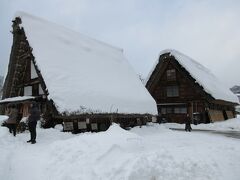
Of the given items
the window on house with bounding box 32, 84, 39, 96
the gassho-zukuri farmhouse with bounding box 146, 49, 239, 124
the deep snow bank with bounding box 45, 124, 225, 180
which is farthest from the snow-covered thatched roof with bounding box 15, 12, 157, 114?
the gassho-zukuri farmhouse with bounding box 146, 49, 239, 124

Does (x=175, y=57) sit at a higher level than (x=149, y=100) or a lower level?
higher

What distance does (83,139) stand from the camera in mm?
8414

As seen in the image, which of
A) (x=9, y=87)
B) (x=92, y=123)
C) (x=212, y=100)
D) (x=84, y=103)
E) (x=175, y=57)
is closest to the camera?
(x=84, y=103)

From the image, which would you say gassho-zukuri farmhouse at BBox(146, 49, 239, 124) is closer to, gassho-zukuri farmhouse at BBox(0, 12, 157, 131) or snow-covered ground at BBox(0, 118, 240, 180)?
gassho-zukuri farmhouse at BBox(0, 12, 157, 131)

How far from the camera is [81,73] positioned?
15969 millimetres

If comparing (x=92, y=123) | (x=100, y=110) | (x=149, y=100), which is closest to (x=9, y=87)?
(x=92, y=123)

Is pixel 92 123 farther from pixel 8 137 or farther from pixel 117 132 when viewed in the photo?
pixel 117 132

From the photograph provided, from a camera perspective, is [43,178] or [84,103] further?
[84,103]

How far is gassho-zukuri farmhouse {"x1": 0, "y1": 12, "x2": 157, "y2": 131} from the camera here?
45.1 ft

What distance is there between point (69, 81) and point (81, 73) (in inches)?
64.0

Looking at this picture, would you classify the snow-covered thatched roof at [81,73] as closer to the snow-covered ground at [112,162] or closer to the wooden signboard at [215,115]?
the snow-covered ground at [112,162]

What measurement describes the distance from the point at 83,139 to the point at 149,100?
11.4 metres

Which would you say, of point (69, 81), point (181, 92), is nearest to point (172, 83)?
point (181, 92)

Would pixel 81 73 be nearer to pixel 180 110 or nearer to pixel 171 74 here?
pixel 180 110
